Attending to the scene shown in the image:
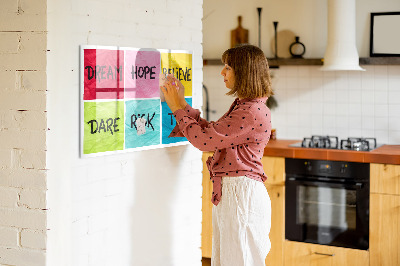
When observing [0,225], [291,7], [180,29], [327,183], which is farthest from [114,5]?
[291,7]

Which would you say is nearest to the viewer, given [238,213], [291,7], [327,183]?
[238,213]

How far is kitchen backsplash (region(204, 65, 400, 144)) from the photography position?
479 centimetres

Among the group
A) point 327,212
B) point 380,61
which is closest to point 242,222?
point 327,212

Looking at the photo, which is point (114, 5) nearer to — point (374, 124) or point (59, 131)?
point (59, 131)

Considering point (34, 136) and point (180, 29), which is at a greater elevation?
point (180, 29)

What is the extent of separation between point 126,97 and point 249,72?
574 mm

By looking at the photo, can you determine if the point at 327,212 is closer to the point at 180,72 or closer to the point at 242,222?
the point at 242,222

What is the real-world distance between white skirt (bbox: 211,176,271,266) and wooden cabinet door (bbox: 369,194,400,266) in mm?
1588

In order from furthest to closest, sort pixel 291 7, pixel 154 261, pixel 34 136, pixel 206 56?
1. pixel 206 56
2. pixel 291 7
3. pixel 154 261
4. pixel 34 136

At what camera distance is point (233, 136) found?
2.73 meters

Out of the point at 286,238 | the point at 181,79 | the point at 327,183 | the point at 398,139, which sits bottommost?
the point at 286,238

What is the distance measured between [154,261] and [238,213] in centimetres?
52

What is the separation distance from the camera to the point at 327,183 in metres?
4.35

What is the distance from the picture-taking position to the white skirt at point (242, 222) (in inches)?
111
